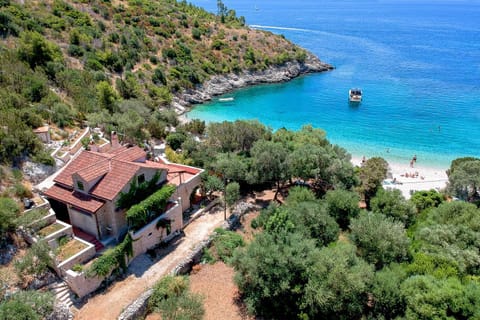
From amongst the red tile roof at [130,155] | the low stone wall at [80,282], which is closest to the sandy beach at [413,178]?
the red tile roof at [130,155]

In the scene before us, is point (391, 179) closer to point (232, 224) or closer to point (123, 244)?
point (232, 224)

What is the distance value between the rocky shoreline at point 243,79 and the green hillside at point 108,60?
5.58 feet

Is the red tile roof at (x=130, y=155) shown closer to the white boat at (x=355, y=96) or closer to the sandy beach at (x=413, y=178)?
the sandy beach at (x=413, y=178)

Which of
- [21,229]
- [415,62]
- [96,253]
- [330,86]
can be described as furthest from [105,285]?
[415,62]

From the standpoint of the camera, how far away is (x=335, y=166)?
2852 centimetres

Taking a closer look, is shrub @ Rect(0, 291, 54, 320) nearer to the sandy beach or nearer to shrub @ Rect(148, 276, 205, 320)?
shrub @ Rect(148, 276, 205, 320)

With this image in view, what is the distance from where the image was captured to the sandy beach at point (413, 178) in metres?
34.3

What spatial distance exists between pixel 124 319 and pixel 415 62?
108945 mm

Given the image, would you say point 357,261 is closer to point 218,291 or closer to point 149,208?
point 218,291

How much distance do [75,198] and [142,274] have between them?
22.5 feet

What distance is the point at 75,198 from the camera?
2166 cm

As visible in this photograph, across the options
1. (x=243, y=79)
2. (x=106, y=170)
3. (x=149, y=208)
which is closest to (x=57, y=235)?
(x=106, y=170)

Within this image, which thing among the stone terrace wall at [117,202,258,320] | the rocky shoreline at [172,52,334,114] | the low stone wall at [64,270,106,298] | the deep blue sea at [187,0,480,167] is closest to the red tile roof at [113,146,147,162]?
the stone terrace wall at [117,202,258,320]

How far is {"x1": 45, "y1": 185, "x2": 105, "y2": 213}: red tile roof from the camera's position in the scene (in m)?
20.7
